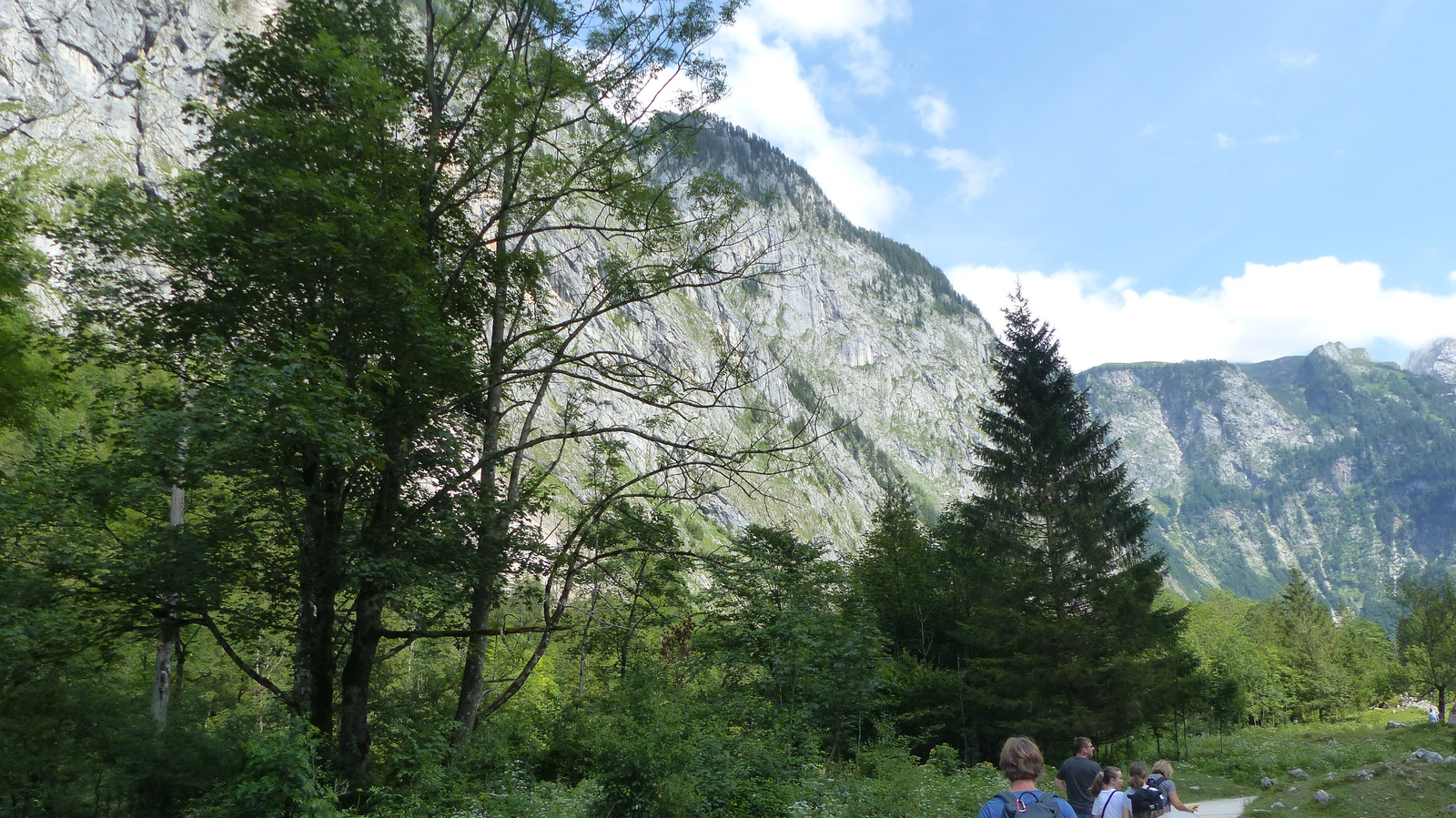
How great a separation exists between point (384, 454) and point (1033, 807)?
24.9 feet

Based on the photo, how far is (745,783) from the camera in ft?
36.1

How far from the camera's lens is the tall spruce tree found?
62.4 ft

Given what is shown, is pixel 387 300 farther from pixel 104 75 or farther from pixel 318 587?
pixel 104 75

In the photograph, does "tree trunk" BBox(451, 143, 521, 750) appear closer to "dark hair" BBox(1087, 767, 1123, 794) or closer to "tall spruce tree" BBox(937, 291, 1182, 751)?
"dark hair" BBox(1087, 767, 1123, 794)

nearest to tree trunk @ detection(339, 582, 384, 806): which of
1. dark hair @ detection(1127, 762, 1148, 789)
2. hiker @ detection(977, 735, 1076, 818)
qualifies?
hiker @ detection(977, 735, 1076, 818)

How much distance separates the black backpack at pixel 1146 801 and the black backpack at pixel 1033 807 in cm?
540

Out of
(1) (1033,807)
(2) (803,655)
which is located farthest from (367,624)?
(1) (1033,807)

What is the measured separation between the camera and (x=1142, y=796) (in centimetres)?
796

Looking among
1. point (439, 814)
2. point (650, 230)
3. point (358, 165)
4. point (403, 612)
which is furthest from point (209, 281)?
point (439, 814)

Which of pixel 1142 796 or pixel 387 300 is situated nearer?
pixel 1142 796

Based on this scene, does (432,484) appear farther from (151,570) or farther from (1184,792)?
(1184,792)

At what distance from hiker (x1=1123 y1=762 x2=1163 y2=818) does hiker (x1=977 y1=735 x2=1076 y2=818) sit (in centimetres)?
513

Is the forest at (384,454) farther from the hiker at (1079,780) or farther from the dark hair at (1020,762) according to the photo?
the dark hair at (1020,762)

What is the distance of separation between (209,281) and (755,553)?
860 cm
